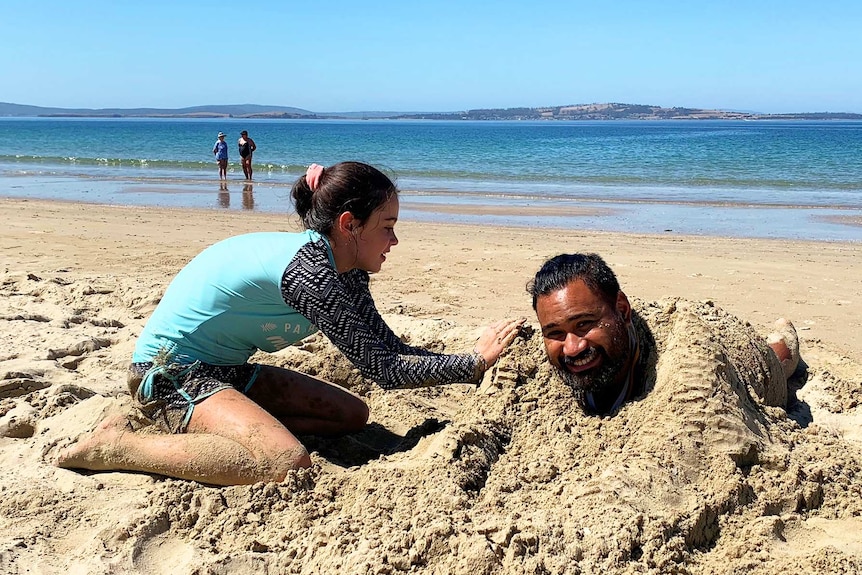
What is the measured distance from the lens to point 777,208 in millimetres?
14750

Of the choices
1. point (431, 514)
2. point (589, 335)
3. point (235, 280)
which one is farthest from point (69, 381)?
point (589, 335)

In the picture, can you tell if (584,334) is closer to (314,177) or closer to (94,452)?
(314,177)

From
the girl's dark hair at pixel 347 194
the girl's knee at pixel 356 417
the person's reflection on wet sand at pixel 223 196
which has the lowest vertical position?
the girl's knee at pixel 356 417

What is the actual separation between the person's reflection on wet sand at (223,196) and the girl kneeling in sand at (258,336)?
1172cm

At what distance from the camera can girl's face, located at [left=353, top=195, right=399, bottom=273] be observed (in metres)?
3.22

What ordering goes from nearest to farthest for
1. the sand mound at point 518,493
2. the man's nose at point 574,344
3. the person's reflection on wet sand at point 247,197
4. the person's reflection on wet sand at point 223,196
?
the sand mound at point 518,493 < the man's nose at point 574,344 < the person's reflection on wet sand at point 247,197 < the person's reflection on wet sand at point 223,196

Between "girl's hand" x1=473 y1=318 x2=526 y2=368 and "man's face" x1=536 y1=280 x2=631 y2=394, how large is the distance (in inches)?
13.3

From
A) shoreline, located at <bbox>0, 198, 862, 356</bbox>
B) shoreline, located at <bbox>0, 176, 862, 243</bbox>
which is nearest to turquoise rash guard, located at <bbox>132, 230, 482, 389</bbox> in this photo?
shoreline, located at <bbox>0, 198, 862, 356</bbox>

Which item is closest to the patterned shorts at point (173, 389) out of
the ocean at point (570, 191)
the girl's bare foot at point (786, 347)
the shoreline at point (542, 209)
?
the girl's bare foot at point (786, 347)

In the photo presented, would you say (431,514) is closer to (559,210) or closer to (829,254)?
(829,254)

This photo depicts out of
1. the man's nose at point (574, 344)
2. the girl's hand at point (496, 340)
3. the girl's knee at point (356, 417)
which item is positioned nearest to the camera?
the man's nose at point (574, 344)

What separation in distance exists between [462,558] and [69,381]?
279cm

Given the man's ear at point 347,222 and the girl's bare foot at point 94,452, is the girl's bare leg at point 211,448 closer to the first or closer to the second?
the girl's bare foot at point 94,452

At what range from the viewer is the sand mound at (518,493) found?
8.35 feet
